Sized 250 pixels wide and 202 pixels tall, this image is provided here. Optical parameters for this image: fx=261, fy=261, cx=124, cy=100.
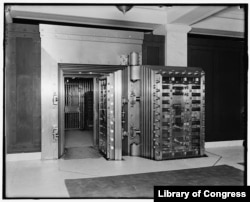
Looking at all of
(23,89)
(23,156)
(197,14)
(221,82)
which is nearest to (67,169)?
(23,156)

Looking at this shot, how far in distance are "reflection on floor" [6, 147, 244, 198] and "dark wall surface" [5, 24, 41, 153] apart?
593 mm

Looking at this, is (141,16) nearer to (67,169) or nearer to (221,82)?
(221,82)

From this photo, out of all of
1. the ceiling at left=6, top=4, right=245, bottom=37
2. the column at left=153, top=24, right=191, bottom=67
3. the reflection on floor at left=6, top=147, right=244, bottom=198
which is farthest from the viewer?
the column at left=153, top=24, right=191, bottom=67

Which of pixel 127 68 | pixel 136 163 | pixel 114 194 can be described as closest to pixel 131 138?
pixel 136 163

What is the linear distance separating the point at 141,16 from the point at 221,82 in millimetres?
3185

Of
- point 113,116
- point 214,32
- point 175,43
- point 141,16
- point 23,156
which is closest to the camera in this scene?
point 113,116

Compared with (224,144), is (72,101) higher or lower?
higher

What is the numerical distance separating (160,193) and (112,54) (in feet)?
13.9

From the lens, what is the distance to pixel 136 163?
18.9 feet

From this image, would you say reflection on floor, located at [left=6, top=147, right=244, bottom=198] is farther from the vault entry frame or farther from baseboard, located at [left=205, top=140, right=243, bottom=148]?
baseboard, located at [left=205, top=140, right=243, bottom=148]

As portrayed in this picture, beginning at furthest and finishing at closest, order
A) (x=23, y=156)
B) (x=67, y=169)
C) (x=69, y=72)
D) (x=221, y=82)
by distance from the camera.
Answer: (x=221, y=82) → (x=69, y=72) → (x=23, y=156) → (x=67, y=169)

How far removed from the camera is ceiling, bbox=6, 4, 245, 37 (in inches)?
234

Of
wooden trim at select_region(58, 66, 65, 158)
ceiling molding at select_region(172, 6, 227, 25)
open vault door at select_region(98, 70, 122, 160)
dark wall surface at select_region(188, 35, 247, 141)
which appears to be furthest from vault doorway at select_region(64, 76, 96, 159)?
ceiling molding at select_region(172, 6, 227, 25)

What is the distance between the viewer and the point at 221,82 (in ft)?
25.7
